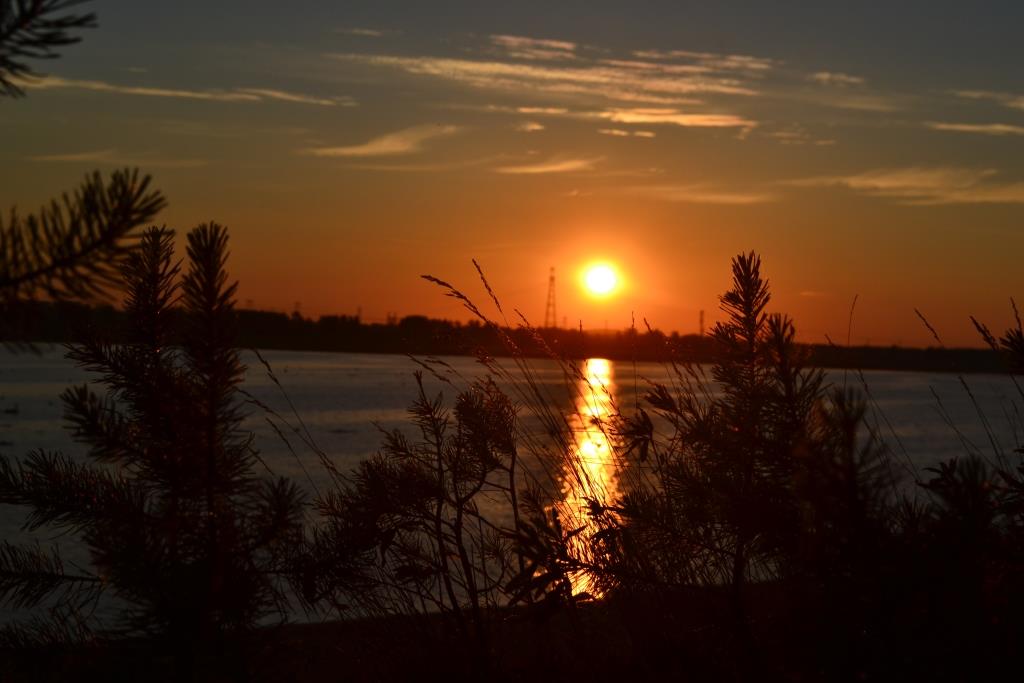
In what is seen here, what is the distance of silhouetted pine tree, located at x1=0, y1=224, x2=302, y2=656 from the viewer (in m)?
1.51

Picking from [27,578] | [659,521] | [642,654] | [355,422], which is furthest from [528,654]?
[355,422]

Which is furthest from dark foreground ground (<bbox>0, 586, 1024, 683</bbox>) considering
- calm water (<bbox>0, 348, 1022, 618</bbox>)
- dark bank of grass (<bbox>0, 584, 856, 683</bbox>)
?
calm water (<bbox>0, 348, 1022, 618</bbox>)

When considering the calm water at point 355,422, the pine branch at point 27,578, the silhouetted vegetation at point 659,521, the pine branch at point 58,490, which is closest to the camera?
the silhouetted vegetation at point 659,521

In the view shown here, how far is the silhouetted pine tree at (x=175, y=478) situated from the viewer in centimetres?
151

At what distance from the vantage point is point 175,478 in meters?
1.63

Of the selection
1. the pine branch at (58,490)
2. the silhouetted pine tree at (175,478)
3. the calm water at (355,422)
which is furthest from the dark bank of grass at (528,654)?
the calm water at (355,422)

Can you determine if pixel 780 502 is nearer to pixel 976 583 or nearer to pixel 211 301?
pixel 976 583

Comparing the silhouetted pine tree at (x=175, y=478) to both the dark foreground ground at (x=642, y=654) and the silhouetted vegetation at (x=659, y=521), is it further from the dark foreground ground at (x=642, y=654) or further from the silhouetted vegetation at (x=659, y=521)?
the dark foreground ground at (x=642, y=654)

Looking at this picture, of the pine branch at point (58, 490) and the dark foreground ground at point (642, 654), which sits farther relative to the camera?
the pine branch at point (58, 490)

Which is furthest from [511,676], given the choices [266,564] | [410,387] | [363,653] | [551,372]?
[551,372]

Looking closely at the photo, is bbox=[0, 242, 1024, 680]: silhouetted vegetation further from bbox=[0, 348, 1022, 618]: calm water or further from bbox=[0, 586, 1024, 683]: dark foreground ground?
bbox=[0, 348, 1022, 618]: calm water

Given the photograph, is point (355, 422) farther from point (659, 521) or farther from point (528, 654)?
point (659, 521)

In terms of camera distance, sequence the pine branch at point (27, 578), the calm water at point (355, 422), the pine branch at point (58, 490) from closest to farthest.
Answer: the pine branch at point (58, 490)
the pine branch at point (27, 578)
the calm water at point (355, 422)

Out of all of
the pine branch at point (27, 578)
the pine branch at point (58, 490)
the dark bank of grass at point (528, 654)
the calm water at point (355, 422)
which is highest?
the pine branch at point (58, 490)
